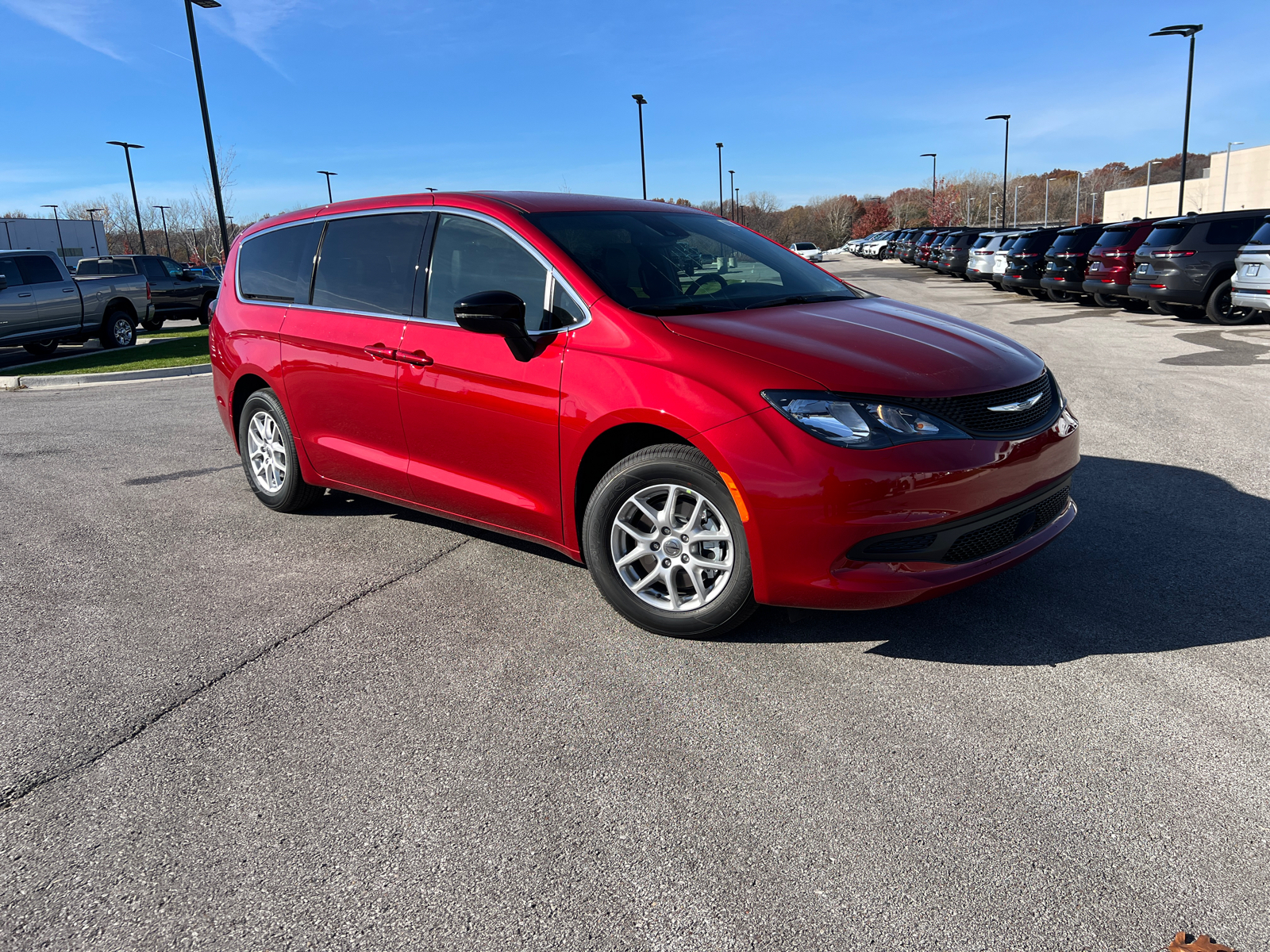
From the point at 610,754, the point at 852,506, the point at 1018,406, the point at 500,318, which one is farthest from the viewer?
the point at 500,318

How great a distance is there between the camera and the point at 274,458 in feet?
19.0

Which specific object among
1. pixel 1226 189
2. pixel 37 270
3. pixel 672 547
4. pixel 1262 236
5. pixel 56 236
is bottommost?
pixel 672 547

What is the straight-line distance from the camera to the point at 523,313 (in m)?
4.00

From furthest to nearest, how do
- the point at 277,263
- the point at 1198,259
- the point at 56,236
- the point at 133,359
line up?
the point at 56,236 < the point at 133,359 < the point at 1198,259 < the point at 277,263

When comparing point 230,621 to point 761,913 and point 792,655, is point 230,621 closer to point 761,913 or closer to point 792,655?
point 792,655

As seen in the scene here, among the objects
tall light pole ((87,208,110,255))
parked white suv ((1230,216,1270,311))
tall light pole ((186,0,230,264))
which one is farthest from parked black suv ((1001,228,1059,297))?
tall light pole ((87,208,110,255))

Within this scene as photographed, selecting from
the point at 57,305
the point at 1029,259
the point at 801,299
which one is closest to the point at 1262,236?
the point at 1029,259

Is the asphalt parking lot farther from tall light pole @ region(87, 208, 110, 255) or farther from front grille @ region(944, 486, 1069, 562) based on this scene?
tall light pole @ region(87, 208, 110, 255)

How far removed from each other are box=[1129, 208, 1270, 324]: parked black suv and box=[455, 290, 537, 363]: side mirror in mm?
13948

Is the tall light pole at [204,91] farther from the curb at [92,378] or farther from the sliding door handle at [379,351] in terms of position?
the sliding door handle at [379,351]

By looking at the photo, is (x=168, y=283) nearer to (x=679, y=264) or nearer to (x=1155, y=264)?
(x=1155, y=264)

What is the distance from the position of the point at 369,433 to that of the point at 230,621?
3.94ft

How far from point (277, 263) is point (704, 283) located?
2746 millimetres

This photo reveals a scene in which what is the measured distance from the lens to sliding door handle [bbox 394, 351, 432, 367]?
175 inches
